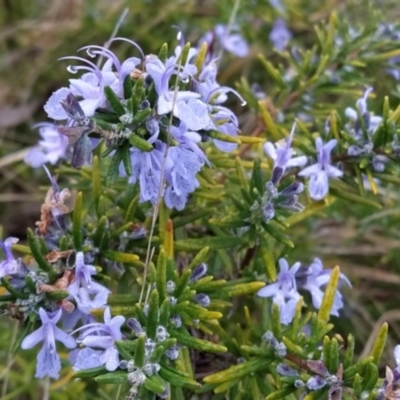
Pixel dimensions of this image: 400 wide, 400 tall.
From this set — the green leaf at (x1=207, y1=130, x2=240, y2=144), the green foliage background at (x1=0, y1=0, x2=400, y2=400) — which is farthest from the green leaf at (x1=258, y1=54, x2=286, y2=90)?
the green leaf at (x1=207, y1=130, x2=240, y2=144)

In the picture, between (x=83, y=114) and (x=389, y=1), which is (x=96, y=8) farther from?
(x=83, y=114)

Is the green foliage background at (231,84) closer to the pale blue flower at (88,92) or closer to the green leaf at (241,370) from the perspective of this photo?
the green leaf at (241,370)

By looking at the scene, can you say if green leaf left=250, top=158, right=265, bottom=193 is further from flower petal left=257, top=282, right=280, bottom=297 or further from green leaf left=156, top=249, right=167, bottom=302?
green leaf left=156, top=249, right=167, bottom=302

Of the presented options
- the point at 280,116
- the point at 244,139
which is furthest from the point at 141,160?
the point at 280,116

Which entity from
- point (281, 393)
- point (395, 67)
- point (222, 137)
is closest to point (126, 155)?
point (222, 137)

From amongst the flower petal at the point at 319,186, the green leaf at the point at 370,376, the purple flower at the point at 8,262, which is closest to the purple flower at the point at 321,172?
the flower petal at the point at 319,186
